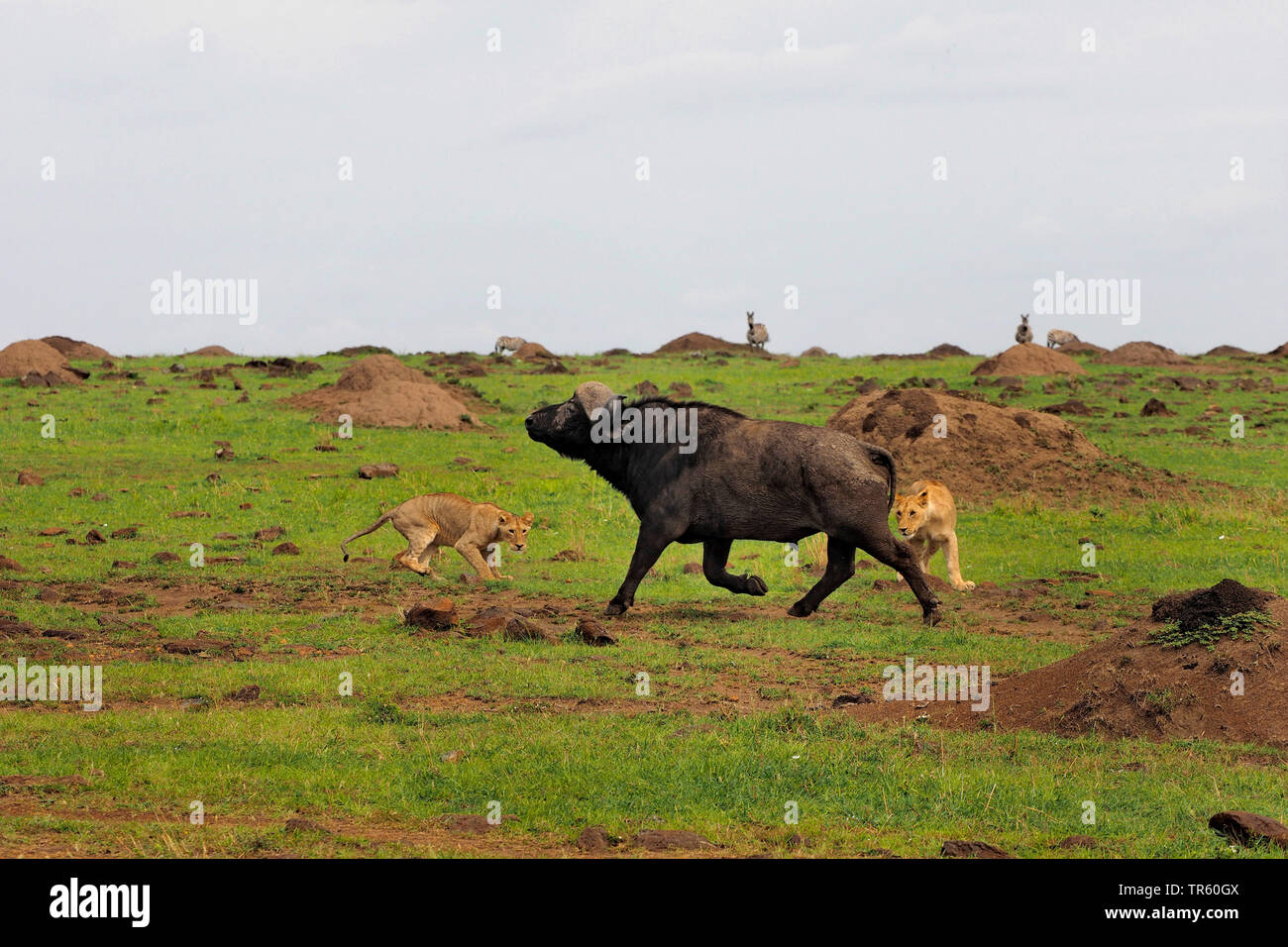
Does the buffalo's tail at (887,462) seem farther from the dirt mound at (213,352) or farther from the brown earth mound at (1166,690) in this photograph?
the dirt mound at (213,352)

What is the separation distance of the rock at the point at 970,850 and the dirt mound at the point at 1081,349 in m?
55.4

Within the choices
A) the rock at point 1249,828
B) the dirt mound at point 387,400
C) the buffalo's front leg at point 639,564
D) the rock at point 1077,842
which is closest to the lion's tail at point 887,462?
the buffalo's front leg at point 639,564

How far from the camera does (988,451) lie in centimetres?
2642

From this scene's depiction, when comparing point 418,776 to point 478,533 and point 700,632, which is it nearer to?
point 700,632

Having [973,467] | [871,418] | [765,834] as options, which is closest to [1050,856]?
[765,834]

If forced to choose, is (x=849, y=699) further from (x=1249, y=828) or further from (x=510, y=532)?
(x=510, y=532)

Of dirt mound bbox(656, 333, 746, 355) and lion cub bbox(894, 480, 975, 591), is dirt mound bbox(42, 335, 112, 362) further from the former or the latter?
lion cub bbox(894, 480, 975, 591)

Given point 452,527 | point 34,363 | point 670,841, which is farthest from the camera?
point 34,363

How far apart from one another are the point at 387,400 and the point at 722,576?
61.9 feet

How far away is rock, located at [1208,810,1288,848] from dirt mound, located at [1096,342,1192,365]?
49.9 m

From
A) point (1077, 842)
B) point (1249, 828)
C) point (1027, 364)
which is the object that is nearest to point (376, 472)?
point (1077, 842)

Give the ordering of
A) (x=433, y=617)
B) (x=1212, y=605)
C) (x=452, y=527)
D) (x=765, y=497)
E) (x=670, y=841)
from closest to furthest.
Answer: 1. (x=670, y=841)
2. (x=1212, y=605)
3. (x=433, y=617)
4. (x=765, y=497)
5. (x=452, y=527)

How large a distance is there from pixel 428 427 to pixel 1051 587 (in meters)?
17.4

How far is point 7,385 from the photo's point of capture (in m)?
36.2
